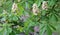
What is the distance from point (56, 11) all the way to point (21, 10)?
27 cm

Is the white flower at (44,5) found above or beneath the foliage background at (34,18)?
above

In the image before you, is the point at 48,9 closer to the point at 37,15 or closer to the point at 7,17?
the point at 37,15

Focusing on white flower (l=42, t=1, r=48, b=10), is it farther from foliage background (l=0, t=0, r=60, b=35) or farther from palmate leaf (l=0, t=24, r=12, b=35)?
palmate leaf (l=0, t=24, r=12, b=35)

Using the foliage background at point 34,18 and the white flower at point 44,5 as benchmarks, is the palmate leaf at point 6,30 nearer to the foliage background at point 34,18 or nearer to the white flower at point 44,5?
the foliage background at point 34,18

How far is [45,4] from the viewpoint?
101cm

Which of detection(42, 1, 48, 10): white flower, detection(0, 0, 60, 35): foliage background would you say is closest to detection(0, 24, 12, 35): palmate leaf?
detection(0, 0, 60, 35): foliage background

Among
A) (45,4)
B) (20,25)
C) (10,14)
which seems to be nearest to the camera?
(45,4)

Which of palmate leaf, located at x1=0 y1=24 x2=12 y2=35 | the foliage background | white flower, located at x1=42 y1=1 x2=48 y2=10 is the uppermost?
white flower, located at x1=42 y1=1 x2=48 y2=10

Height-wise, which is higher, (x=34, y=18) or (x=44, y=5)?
(x=44, y=5)

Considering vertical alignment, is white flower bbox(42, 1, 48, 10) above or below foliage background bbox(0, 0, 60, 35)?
above

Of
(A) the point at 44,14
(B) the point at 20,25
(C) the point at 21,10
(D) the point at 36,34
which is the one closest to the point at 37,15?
(A) the point at 44,14

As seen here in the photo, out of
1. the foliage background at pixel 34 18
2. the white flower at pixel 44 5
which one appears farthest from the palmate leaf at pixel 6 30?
the white flower at pixel 44 5

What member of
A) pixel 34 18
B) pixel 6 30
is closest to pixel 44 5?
pixel 34 18

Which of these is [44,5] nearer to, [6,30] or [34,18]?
[34,18]
